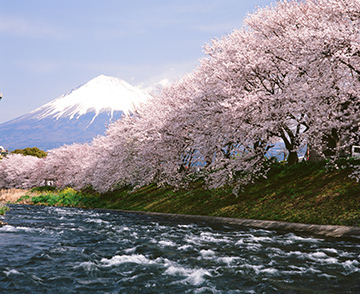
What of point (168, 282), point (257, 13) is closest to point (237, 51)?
point (257, 13)

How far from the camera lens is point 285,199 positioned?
20.8 m

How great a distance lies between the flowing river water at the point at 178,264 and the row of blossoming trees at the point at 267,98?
21.5ft

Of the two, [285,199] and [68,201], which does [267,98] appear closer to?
[285,199]

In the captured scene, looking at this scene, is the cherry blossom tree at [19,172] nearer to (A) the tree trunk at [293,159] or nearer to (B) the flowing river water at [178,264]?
(A) the tree trunk at [293,159]

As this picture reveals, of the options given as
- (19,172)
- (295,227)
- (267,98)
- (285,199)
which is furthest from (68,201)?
(19,172)

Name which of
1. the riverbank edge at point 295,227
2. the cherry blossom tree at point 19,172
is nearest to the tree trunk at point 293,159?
the riverbank edge at point 295,227

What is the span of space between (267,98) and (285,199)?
596cm

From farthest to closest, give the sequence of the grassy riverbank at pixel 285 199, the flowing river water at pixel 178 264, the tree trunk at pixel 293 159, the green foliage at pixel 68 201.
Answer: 1. the green foliage at pixel 68 201
2. the tree trunk at pixel 293 159
3. the grassy riverbank at pixel 285 199
4. the flowing river water at pixel 178 264

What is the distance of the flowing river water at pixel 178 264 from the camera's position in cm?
754

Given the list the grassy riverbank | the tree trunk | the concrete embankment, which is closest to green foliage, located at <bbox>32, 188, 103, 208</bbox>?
the grassy riverbank

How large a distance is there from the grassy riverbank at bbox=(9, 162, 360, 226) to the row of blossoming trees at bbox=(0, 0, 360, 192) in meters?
1.20

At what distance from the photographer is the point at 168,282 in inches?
310

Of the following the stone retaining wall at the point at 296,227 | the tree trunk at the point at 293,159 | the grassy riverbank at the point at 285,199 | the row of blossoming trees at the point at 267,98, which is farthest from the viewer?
the tree trunk at the point at 293,159

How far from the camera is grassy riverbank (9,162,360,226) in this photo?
17.3 m
